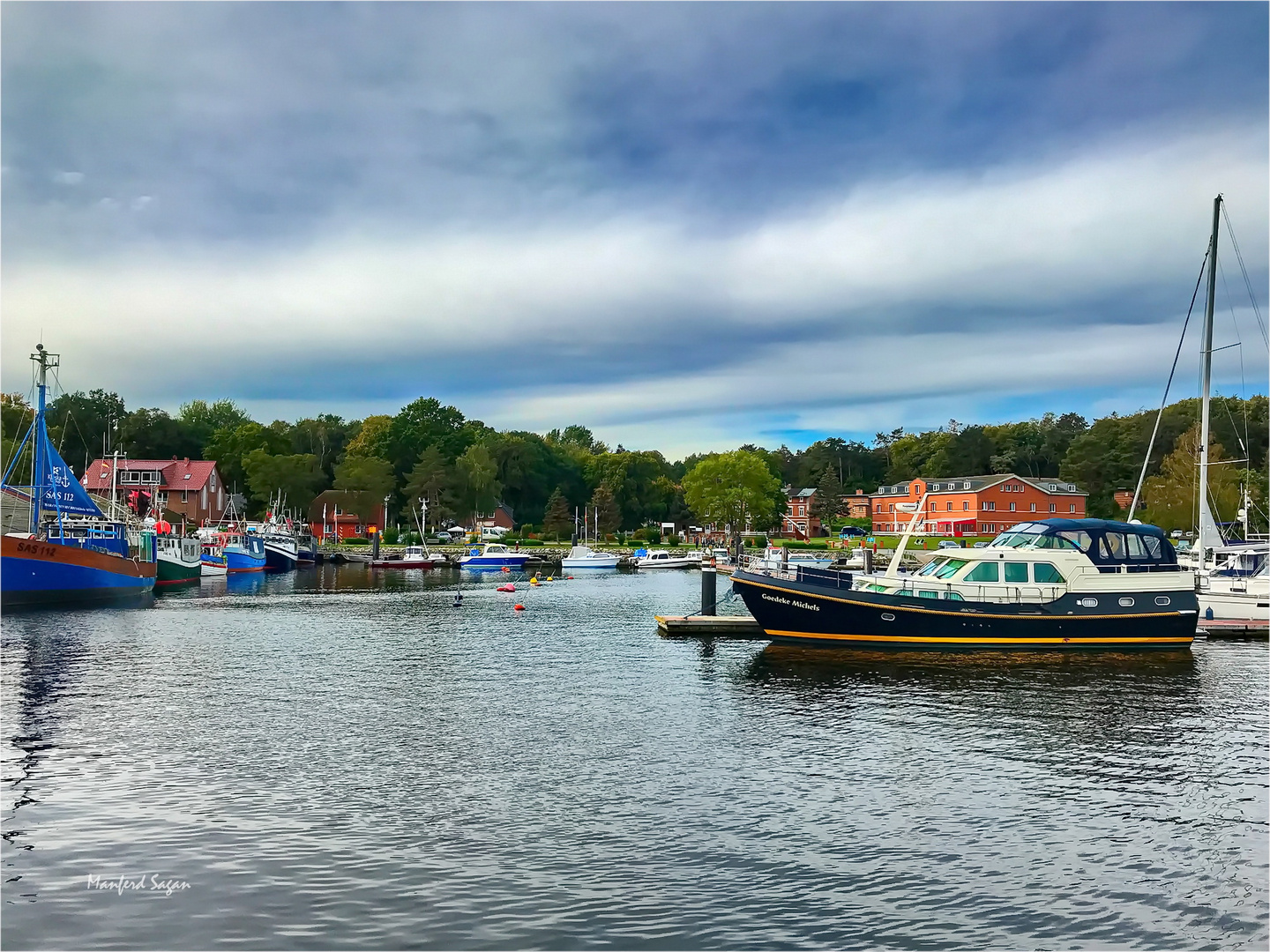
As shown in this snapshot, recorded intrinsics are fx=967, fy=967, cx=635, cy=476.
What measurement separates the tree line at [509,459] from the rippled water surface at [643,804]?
108151 mm

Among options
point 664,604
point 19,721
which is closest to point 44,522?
point 664,604

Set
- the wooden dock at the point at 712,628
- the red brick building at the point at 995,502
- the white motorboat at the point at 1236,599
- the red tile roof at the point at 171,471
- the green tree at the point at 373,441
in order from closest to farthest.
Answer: the wooden dock at the point at 712,628 → the white motorboat at the point at 1236,599 → the red tile roof at the point at 171,471 → the red brick building at the point at 995,502 → the green tree at the point at 373,441

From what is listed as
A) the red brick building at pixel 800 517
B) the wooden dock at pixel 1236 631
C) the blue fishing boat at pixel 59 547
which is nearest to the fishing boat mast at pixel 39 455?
the blue fishing boat at pixel 59 547

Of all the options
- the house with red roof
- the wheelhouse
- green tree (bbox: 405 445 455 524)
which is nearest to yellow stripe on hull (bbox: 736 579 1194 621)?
the wheelhouse

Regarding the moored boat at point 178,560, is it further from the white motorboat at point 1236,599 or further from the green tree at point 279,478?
the white motorboat at point 1236,599

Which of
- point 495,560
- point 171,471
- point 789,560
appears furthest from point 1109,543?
point 171,471

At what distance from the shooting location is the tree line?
139 metres

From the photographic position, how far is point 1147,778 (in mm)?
18797

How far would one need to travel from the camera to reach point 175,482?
445 ft

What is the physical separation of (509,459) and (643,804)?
5734 inches

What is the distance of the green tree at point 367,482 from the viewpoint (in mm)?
145000

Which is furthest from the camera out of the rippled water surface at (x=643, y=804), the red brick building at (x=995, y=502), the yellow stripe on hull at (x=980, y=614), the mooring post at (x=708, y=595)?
the red brick building at (x=995, y=502)

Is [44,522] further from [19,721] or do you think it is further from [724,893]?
[724,893]

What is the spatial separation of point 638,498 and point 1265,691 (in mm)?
136939
